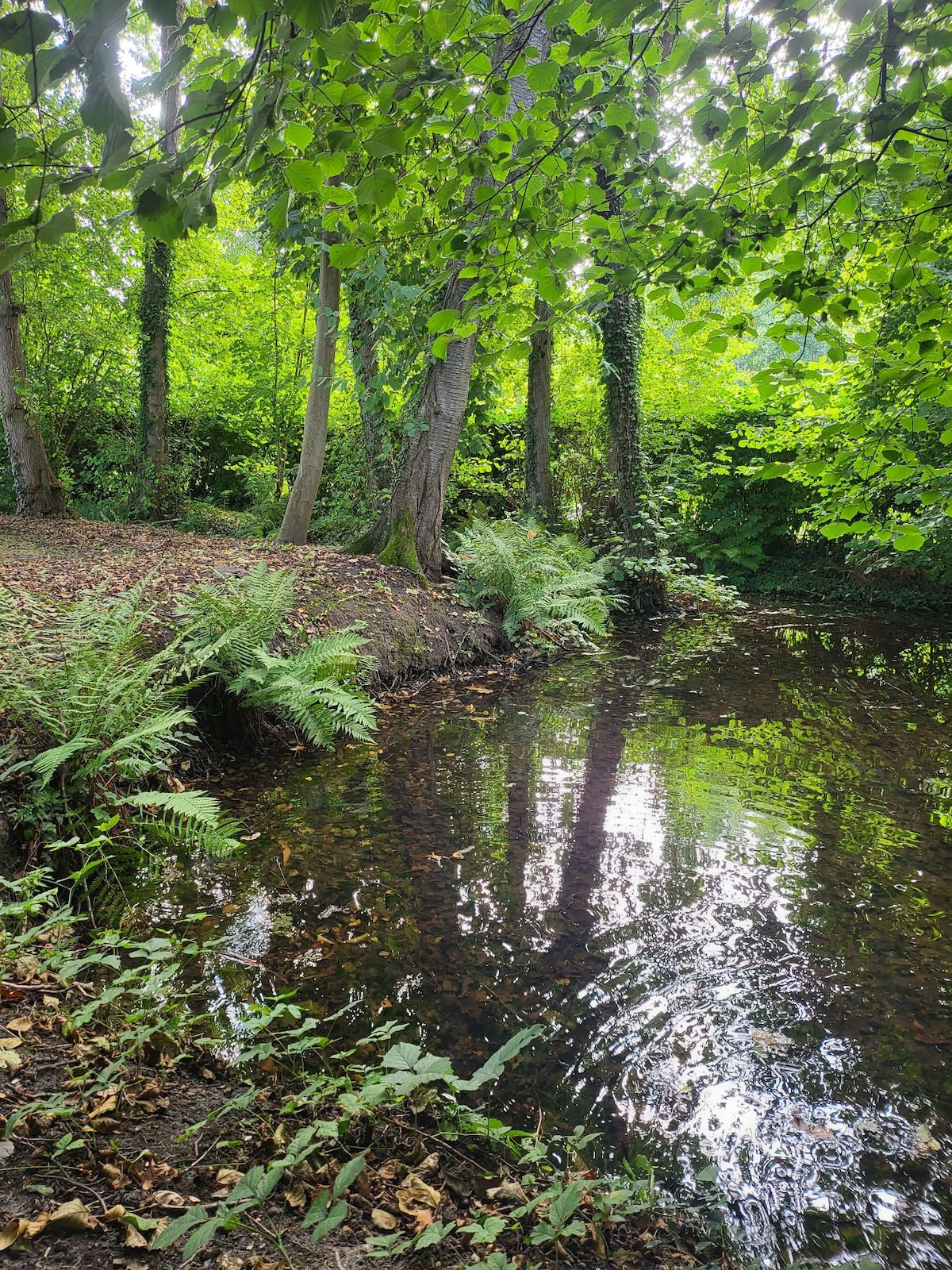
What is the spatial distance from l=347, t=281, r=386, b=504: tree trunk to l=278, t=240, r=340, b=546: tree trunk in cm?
25

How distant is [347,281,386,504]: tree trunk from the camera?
8.06 metres

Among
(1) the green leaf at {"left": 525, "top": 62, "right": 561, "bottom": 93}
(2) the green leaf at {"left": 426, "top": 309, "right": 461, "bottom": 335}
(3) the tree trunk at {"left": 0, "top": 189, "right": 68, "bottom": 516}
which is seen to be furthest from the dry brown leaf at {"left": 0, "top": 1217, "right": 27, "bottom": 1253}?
(3) the tree trunk at {"left": 0, "top": 189, "right": 68, "bottom": 516}

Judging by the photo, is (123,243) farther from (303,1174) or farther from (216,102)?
(303,1174)

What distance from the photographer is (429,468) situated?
7.98m

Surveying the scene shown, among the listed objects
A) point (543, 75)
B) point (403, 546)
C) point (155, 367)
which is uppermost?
point (155, 367)

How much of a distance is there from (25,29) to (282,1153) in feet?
7.40

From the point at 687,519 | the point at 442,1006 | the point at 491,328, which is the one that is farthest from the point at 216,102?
the point at 687,519

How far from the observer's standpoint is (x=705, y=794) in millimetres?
4410

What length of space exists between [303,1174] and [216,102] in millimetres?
2317

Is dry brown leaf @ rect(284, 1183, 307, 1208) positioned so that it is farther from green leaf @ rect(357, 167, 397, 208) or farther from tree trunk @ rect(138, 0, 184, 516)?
tree trunk @ rect(138, 0, 184, 516)

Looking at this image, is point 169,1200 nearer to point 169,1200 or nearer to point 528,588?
point 169,1200

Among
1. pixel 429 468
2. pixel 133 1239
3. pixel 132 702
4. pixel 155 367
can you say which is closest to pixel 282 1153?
pixel 133 1239

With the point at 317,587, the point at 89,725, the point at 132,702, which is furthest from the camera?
the point at 317,587

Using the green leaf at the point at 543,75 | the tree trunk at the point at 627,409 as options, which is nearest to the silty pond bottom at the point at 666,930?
the green leaf at the point at 543,75
